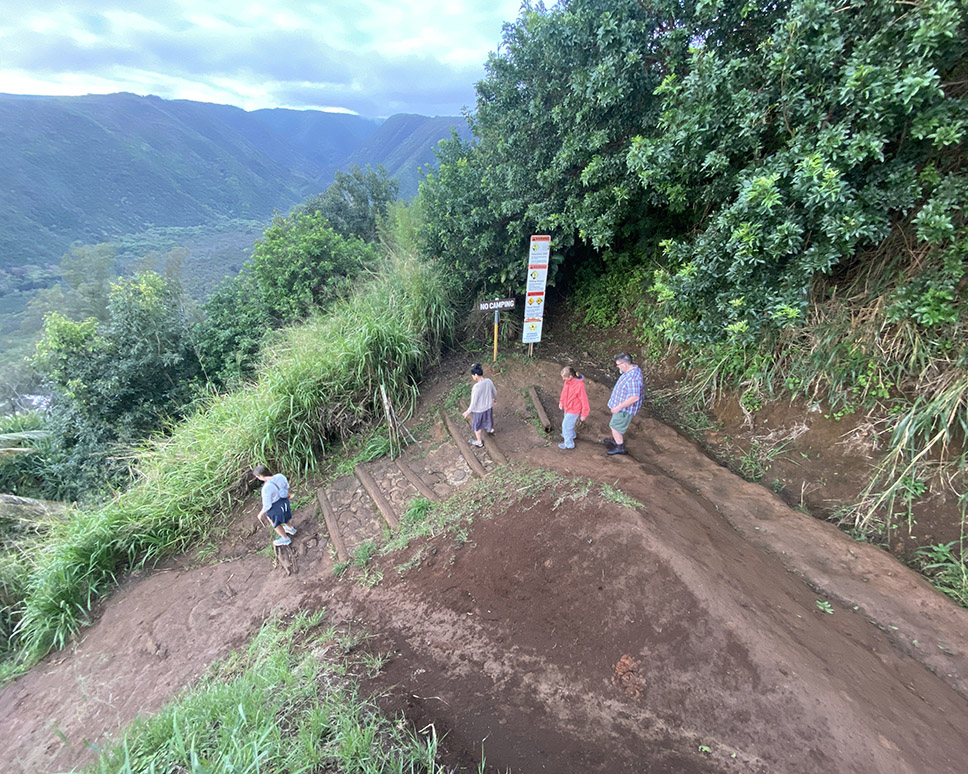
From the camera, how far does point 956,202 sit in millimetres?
3629

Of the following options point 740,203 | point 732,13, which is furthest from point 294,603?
point 732,13

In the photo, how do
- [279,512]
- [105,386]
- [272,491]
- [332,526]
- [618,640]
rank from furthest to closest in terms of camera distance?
[105,386] → [332,526] → [279,512] → [272,491] → [618,640]

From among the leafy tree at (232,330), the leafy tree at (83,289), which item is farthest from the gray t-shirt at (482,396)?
the leafy tree at (83,289)

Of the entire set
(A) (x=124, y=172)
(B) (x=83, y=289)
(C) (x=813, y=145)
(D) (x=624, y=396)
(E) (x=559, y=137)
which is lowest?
(B) (x=83, y=289)

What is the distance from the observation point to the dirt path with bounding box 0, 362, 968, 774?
2.54 meters

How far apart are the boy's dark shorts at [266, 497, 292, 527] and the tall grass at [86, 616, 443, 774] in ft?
6.62

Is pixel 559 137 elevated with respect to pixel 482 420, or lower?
elevated

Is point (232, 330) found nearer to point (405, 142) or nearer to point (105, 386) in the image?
point (105, 386)

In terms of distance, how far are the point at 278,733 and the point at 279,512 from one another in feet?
9.64

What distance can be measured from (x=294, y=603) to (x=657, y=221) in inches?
279

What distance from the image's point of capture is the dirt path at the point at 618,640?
2541 mm

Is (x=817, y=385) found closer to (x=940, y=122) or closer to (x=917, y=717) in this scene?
(x=940, y=122)

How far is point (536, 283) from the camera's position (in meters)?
6.39

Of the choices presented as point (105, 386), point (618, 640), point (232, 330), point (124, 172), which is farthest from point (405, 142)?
point (618, 640)
